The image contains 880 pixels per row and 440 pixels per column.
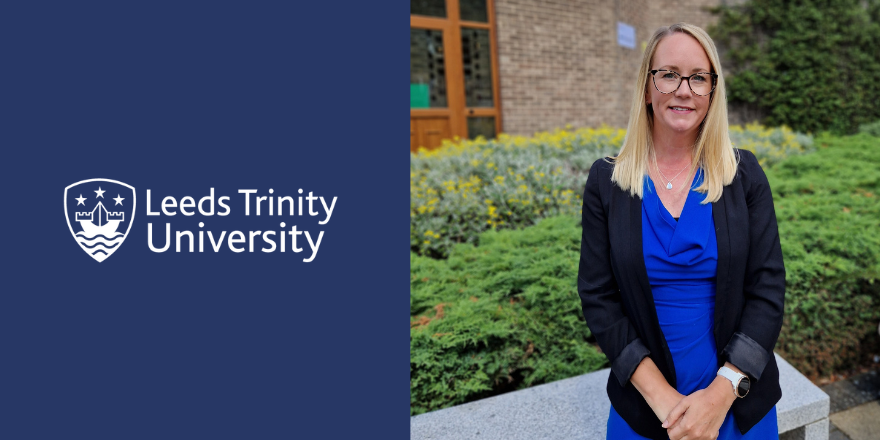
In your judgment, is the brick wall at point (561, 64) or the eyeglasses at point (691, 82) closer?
the eyeglasses at point (691, 82)

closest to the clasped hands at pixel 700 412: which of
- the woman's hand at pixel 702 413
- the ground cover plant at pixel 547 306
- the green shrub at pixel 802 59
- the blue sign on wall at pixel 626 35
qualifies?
the woman's hand at pixel 702 413

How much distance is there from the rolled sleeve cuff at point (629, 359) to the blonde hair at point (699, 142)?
39 cm

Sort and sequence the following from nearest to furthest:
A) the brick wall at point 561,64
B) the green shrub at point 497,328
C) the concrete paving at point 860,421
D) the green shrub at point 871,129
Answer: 1. the green shrub at point 497,328
2. the concrete paving at point 860,421
3. the brick wall at point 561,64
4. the green shrub at point 871,129

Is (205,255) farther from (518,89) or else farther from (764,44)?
(764,44)

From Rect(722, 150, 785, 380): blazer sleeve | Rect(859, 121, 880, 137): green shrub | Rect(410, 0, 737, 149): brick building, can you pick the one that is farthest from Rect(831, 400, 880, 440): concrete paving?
Rect(859, 121, 880, 137): green shrub

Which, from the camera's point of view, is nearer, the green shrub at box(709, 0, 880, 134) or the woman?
the woman

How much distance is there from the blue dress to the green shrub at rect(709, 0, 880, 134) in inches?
472

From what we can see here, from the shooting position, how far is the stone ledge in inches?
81.8

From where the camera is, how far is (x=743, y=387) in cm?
137

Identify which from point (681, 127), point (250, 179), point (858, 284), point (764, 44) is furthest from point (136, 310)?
point (764, 44)

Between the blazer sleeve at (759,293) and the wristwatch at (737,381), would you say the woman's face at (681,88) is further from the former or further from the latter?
the wristwatch at (737,381)

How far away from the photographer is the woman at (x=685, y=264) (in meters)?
1.38

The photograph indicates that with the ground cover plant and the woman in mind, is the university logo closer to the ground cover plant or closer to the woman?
the woman

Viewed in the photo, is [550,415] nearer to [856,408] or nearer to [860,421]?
[860,421]
